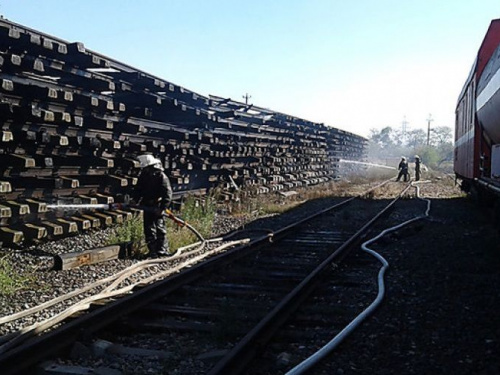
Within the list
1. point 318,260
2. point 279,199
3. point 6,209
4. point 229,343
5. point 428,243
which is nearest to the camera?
point 229,343

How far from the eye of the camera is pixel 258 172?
1977cm

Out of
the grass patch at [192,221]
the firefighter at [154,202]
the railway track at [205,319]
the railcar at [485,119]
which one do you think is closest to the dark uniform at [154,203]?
the firefighter at [154,202]

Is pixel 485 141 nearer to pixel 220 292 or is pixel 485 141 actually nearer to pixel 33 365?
pixel 220 292

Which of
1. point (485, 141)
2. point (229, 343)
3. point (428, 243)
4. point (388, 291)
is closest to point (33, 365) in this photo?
point (229, 343)

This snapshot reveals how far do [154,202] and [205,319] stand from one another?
3681 mm

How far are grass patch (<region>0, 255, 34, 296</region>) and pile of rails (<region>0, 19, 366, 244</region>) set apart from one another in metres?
1.11

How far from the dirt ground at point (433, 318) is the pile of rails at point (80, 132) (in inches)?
208

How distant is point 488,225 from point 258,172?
9.39 meters

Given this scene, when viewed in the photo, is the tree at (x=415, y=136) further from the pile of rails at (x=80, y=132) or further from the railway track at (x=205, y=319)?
the railway track at (x=205, y=319)

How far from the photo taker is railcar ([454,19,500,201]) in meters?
9.08

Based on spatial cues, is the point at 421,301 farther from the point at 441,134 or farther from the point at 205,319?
the point at 441,134

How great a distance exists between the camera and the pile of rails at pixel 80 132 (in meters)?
7.94

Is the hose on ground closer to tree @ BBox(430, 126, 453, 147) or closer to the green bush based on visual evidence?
the green bush

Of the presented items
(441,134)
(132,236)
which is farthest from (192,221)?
(441,134)
